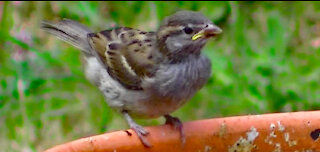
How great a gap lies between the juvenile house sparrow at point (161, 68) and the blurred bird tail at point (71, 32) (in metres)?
0.49

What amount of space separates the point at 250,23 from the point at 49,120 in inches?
50.7

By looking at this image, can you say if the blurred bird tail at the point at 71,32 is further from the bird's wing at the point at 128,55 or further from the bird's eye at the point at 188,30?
the bird's eye at the point at 188,30

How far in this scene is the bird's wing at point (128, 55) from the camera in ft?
10.7

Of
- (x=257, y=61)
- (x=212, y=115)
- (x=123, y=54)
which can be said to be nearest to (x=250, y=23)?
→ (x=257, y=61)

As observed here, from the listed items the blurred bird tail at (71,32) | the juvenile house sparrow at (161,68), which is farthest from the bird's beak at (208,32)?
the blurred bird tail at (71,32)

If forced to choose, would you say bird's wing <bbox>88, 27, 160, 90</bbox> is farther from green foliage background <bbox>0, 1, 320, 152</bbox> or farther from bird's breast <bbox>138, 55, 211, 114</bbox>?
green foliage background <bbox>0, 1, 320, 152</bbox>

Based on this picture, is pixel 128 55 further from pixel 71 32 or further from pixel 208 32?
pixel 71 32

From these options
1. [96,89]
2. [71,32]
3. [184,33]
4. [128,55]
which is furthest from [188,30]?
[96,89]

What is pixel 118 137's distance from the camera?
2.61 m

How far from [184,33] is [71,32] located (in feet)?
3.04

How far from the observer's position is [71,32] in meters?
4.00

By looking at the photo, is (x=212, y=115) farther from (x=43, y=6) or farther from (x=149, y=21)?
(x=43, y=6)

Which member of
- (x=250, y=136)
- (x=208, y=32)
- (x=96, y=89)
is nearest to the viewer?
(x=250, y=136)

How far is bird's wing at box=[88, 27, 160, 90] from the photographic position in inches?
129
